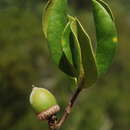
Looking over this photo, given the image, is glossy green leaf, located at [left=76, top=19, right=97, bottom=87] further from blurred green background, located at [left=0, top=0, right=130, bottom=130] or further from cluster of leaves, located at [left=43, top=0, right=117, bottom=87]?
blurred green background, located at [left=0, top=0, right=130, bottom=130]

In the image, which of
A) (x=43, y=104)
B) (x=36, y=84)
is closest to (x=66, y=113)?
(x=43, y=104)

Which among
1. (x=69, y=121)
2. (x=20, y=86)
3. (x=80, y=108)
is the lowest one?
(x=80, y=108)

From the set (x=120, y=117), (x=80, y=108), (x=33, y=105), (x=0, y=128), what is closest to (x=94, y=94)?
(x=120, y=117)

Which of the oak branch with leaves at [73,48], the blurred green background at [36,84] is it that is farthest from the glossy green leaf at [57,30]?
the blurred green background at [36,84]

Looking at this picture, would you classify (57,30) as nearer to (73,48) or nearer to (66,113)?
(73,48)

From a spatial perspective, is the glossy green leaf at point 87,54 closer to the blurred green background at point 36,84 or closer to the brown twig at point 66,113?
the brown twig at point 66,113

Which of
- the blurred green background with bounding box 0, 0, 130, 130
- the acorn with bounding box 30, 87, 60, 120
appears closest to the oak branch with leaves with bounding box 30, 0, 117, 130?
the acorn with bounding box 30, 87, 60, 120

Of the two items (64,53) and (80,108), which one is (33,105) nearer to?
(64,53)
